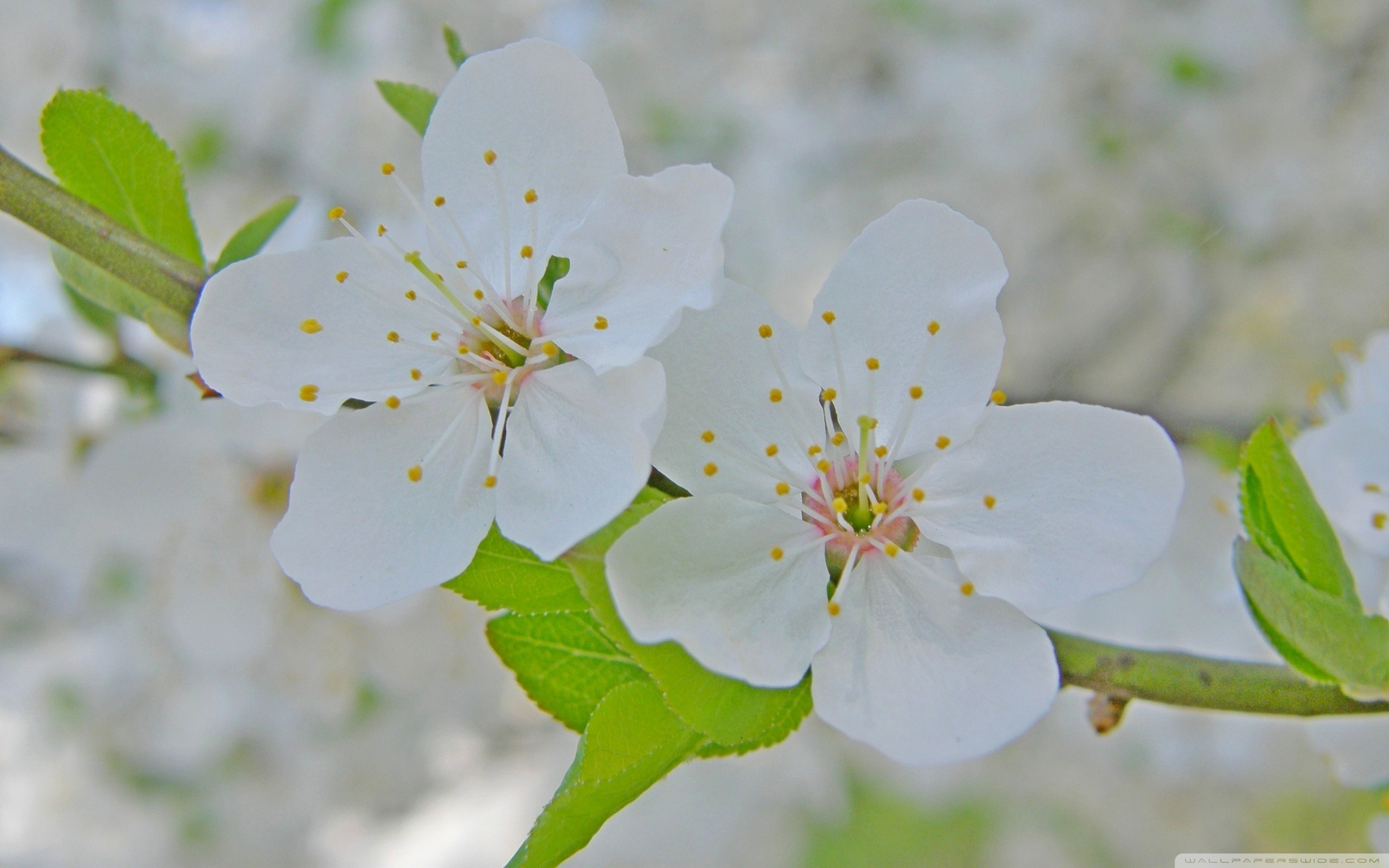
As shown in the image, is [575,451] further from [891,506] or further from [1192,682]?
[1192,682]

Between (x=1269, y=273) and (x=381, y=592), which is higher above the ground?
(x=381, y=592)

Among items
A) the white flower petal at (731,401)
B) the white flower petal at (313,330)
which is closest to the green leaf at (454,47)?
the white flower petal at (313,330)

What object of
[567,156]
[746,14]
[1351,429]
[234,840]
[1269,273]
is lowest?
[234,840]

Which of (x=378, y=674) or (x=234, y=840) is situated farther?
(x=234, y=840)

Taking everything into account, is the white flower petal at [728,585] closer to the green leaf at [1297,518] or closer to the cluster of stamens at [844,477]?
the cluster of stamens at [844,477]

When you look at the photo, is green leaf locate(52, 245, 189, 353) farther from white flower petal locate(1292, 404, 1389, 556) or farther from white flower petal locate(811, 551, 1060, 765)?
white flower petal locate(1292, 404, 1389, 556)

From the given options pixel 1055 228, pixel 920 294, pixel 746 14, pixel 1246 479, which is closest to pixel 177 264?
pixel 920 294

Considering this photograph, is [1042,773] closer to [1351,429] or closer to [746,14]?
[746,14]
